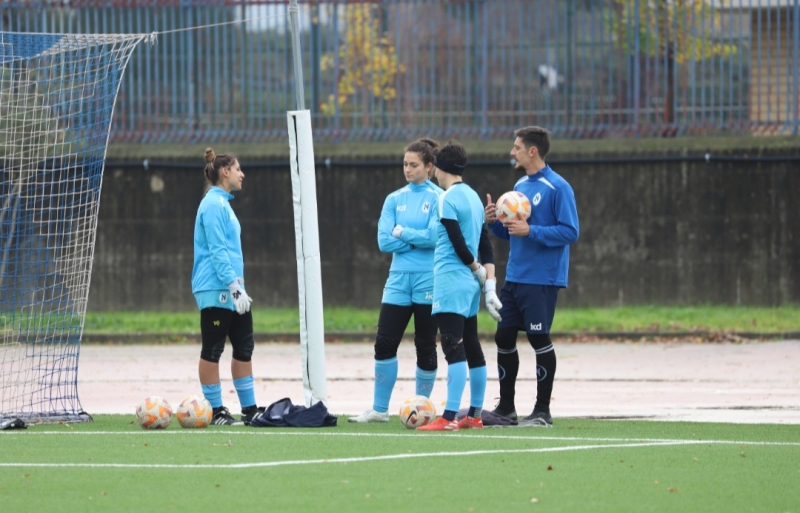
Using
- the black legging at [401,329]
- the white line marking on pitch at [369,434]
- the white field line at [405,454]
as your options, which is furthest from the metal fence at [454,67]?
the white field line at [405,454]

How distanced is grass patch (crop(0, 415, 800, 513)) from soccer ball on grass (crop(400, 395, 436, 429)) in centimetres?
16

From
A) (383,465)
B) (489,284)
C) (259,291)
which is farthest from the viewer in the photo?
(259,291)

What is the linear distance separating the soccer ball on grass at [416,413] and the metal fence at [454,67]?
1076 centimetres

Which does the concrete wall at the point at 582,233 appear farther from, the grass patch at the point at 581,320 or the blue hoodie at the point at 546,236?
the blue hoodie at the point at 546,236

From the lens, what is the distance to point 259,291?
68.4 ft

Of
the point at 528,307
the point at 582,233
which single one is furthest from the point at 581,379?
the point at 582,233

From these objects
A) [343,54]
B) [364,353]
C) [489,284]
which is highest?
[343,54]

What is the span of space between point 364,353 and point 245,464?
1008cm

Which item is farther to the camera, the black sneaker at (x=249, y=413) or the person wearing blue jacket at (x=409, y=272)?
the black sneaker at (x=249, y=413)

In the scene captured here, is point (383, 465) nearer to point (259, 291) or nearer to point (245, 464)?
point (245, 464)

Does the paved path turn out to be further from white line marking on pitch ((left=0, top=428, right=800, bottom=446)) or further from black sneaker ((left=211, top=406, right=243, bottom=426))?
white line marking on pitch ((left=0, top=428, right=800, bottom=446))

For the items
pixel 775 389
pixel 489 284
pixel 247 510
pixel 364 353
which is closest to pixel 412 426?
pixel 489 284

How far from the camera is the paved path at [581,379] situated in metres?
11.8

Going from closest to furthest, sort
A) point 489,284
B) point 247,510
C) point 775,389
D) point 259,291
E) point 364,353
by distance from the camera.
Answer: point 247,510 → point 489,284 → point 775,389 → point 364,353 → point 259,291
